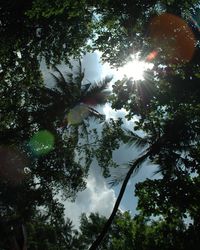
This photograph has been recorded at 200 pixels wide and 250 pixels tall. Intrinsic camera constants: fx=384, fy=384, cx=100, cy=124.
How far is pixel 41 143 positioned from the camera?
61.7 ft

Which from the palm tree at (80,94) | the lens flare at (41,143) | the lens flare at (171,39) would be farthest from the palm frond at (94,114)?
the lens flare at (171,39)

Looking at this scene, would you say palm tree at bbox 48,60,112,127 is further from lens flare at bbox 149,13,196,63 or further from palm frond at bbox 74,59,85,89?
lens flare at bbox 149,13,196,63

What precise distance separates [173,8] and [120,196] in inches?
405

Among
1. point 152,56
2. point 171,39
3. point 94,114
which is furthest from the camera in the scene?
point 94,114

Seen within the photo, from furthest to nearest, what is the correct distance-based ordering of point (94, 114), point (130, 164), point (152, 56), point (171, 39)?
point (94, 114), point (130, 164), point (152, 56), point (171, 39)

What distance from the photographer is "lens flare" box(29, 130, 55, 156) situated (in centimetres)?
1891

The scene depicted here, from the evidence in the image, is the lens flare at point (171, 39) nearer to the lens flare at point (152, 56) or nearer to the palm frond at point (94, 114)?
the lens flare at point (152, 56)

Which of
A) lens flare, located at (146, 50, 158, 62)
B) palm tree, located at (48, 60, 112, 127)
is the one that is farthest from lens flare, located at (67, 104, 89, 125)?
lens flare, located at (146, 50, 158, 62)

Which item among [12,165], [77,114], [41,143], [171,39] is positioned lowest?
[171,39]

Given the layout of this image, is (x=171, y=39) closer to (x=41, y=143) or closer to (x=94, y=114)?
(x=41, y=143)

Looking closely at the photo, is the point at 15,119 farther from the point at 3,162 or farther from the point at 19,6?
the point at 19,6

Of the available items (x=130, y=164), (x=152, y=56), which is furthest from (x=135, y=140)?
(x=152, y=56)

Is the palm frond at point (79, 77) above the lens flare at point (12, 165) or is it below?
above

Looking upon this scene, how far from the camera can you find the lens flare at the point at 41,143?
62.0 ft
